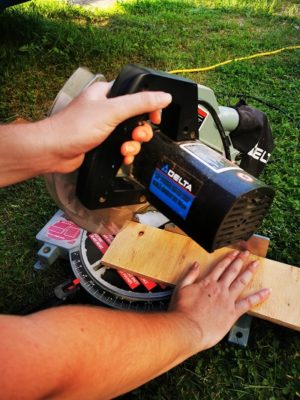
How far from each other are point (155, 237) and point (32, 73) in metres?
2.24

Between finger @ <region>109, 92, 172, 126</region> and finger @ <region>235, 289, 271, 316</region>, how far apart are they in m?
0.88

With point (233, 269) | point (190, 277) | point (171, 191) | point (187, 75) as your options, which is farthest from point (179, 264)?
point (187, 75)

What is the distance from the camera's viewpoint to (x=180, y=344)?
1.35 m

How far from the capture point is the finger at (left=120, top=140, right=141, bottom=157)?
4.06 ft

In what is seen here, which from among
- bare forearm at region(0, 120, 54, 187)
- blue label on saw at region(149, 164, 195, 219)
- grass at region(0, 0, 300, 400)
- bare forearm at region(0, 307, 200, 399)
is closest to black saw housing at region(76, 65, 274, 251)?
blue label on saw at region(149, 164, 195, 219)

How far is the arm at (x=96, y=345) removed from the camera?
97cm

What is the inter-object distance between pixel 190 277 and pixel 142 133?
73 centimetres

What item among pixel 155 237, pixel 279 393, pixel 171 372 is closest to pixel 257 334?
pixel 279 393

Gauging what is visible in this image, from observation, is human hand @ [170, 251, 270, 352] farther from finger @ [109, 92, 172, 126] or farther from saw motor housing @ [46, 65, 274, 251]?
finger @ [109, 92, 172, 126]

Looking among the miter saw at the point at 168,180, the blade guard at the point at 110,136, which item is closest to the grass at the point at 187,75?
the miter saw at the point at 168,180

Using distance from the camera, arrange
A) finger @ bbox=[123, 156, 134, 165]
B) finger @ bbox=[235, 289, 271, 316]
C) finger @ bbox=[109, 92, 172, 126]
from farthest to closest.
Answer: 1. finger @ bbox=[235, 289, 271, 316]
2. finger @ bbox=[123, 156, 134, 165]
3. finger @ bbox=[109, 92, 172, 126]

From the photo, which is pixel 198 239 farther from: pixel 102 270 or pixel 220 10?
pixel 220 10

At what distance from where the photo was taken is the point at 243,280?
1.72 metres

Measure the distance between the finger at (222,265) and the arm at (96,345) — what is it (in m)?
0.16
